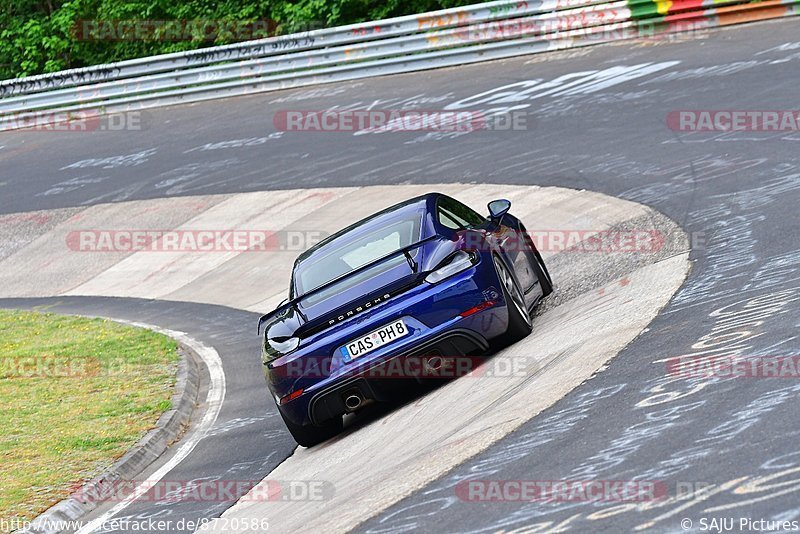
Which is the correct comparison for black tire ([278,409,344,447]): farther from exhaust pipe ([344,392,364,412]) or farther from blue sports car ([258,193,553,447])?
exhaust pipe ([344,392,364,412])

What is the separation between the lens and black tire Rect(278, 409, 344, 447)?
8555 millimetres

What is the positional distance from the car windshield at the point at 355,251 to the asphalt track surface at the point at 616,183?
1.31 meters

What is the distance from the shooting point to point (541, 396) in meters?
7.57

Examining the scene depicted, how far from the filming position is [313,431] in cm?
862

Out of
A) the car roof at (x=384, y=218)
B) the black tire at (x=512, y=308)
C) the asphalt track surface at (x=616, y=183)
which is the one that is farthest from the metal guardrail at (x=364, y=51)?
the black tire at (x=512, y=308)

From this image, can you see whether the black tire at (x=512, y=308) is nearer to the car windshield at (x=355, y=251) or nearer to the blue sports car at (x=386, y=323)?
the blue sports car at (x=386, y=323)

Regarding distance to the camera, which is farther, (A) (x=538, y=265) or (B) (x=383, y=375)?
(A) (x=538, y=265)

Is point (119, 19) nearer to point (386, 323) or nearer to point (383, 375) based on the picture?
point (386, 323)

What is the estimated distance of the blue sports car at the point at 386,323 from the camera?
8164 millimetres

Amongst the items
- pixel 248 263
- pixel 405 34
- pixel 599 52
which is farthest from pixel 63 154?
pixel 599 52

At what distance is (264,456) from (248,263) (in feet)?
27.4

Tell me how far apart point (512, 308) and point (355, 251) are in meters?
1.35

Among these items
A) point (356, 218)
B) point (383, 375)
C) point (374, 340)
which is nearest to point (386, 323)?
point (374, 340)

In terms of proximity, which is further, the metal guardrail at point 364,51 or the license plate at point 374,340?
the metal guardrail at point 364,51
